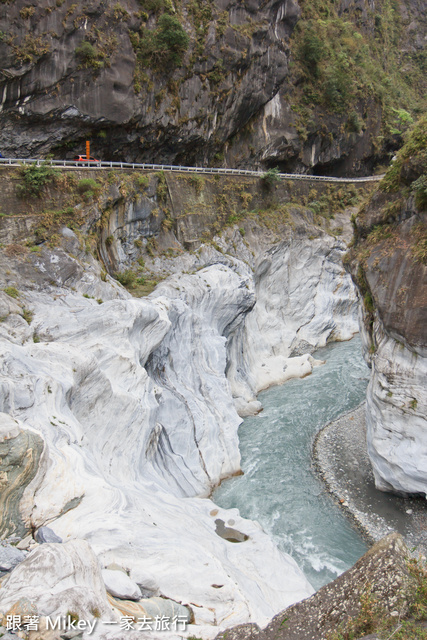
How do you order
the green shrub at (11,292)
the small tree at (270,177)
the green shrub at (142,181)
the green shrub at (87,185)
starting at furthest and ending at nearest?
the small tree at (270,177) → the green shrub at (142,181) → the green shrub at (87,185) → the green shrub at (11,292)

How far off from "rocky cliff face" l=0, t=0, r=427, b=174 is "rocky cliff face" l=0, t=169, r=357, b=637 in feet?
14.2

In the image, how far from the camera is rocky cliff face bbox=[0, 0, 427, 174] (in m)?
23.5

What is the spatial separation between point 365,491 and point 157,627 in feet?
36.1

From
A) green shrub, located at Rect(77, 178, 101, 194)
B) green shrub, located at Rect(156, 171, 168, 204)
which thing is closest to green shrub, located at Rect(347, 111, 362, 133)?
green shrub, located at Rect(156, 171, 168, 204)

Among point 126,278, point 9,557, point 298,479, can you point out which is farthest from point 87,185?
point 9,557

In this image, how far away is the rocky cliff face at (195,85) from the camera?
23.5m

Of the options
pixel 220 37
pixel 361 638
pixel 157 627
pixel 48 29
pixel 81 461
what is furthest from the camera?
pixel 220 37

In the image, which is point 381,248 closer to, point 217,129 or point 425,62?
point 217,129

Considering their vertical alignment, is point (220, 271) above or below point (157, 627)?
above

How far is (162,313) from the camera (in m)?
18.6

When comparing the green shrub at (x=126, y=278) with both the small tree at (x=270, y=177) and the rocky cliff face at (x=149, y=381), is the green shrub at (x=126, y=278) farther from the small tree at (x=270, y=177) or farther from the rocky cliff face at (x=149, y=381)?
the small tree at (x=270, y=177)

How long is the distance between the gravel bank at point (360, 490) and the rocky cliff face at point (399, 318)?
2.18ft

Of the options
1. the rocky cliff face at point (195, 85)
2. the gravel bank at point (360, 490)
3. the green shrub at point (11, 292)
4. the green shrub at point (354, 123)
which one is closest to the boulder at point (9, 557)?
the gravel bank at point (360, 490)

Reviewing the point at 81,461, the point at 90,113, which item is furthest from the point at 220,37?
the point at 81,461
